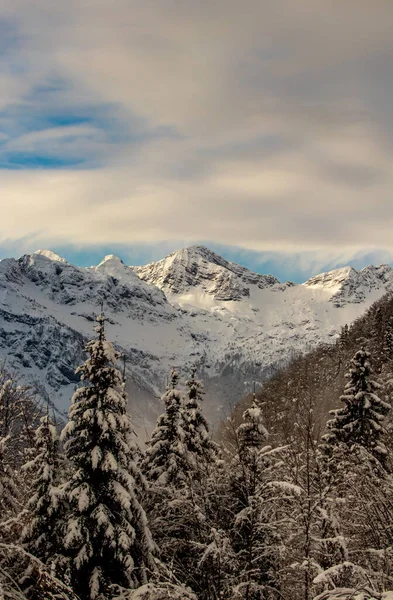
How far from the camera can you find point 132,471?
13844 mm

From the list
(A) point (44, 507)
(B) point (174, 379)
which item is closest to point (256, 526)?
(A) point (44, 507)

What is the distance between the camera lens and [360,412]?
2344cm

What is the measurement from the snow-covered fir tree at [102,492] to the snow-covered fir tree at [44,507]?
42 cm

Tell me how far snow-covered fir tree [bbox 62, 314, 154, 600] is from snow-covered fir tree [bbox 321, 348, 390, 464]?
39.7ft

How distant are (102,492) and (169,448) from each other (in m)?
6.12

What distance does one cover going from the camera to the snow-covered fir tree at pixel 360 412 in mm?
22703

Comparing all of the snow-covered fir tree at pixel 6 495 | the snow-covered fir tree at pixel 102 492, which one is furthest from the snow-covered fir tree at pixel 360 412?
the snow-covered fir tree at pixel 6 495

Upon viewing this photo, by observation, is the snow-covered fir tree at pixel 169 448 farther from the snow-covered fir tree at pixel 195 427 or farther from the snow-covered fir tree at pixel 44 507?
the snow-covered fir tree at pixel 44 507

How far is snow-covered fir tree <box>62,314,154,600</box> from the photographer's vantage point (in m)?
12.3


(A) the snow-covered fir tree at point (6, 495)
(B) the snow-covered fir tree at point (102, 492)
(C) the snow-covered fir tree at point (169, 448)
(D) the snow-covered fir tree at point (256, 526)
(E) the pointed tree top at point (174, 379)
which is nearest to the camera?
(D) the snow-covered fir tree at point (256, 526)

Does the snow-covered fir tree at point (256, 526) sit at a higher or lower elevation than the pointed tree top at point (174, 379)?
lower

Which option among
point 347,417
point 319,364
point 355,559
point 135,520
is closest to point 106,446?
point 135,520

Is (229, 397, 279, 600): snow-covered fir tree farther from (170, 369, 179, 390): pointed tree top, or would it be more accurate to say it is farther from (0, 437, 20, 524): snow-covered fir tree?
(0, 437, 20, 524): snow-covered fir tree

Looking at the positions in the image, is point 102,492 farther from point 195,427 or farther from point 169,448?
point 195,427
